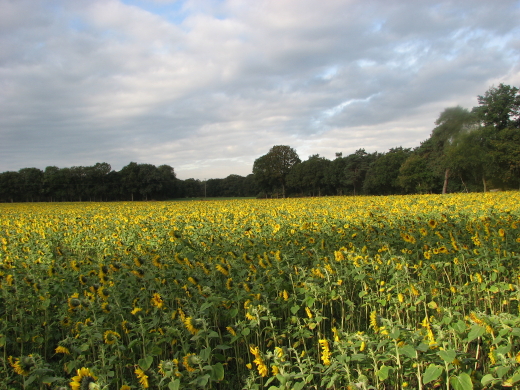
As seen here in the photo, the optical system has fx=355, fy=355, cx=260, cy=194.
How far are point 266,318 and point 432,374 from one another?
4.55 ft

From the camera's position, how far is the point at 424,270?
4402 mm

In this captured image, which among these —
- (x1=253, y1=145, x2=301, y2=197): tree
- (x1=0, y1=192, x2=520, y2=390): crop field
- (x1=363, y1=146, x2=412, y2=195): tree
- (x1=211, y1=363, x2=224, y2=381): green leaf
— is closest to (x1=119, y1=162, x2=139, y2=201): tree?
(x1=253, y1=145, x2=301, y2=197): tree

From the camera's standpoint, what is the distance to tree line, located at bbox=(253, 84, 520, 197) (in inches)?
1736

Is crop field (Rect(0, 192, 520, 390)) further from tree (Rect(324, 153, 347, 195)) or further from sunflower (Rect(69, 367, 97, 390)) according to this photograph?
tree (Rect(324, 153, 347, 195))

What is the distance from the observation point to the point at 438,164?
50625 mm

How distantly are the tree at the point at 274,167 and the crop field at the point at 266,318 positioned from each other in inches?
3044

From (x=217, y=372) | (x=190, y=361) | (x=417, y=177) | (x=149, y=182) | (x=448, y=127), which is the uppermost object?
(x=448, y=127)

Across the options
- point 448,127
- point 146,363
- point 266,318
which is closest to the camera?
point 146,363

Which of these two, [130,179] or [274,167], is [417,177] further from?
[130,179]

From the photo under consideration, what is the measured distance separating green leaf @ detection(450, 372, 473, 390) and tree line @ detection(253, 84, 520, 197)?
47.1 meters

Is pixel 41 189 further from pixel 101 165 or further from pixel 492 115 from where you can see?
pixel 492 115

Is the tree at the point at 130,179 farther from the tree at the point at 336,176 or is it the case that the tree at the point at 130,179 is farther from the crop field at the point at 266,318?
the crop field at the point at 266,318

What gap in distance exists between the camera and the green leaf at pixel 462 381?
2211 millimetres

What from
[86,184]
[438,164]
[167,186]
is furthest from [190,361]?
[86,184]
